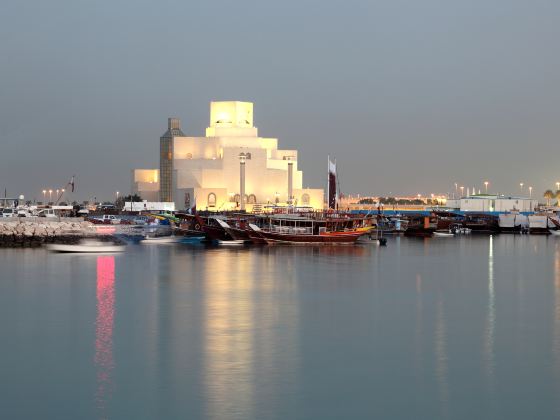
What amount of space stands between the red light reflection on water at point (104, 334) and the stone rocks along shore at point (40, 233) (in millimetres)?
17010

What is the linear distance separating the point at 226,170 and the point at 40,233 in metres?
36.2

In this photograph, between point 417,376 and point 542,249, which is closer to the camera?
point 417,376

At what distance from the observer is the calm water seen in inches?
520

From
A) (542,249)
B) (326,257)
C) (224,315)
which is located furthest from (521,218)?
(224,315)

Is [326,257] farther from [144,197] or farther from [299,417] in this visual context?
[144,197]

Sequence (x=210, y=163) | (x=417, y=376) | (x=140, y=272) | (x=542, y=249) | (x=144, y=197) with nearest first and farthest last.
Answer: (x=417, y=376) < (x=140, y=272) < (x=542, y=249) < (x=210, y=163) < (x=144, y=197)

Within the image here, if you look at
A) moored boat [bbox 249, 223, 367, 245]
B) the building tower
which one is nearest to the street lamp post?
the building tower

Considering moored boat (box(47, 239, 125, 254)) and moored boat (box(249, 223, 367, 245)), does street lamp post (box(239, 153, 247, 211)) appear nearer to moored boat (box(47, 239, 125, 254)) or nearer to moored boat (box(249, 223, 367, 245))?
moored boat (box(249, 223, 367, 245))

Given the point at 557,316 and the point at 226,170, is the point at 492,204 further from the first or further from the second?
the point at 557,316

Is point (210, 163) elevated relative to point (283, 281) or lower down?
elevated

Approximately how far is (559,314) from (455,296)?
13.7ft

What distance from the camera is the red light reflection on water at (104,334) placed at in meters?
14.1

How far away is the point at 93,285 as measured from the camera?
28203mm

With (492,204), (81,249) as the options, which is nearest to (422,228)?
(81,249)
